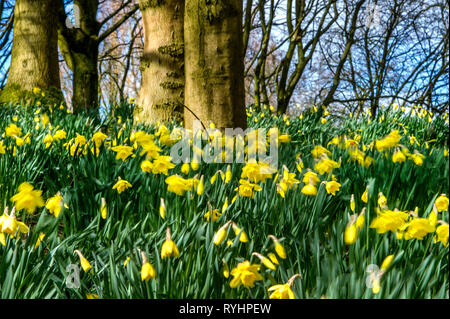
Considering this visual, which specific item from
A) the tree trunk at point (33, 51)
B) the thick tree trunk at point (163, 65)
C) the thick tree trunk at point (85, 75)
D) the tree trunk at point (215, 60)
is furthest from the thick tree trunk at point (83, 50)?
the tree trunk at point (215, 60)

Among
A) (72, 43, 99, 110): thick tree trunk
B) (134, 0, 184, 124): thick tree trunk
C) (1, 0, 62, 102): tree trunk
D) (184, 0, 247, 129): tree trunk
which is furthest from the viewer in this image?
(72, 43, 99, 110): thick tree trunk

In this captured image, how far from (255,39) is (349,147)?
1195 cm

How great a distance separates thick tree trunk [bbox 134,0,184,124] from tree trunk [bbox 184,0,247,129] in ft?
2.27

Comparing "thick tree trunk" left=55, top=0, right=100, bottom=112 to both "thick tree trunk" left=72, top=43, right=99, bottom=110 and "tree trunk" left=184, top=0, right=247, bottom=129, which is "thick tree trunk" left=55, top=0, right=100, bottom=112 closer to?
"thick tree trunk" left=72, top=43, right=99, bottom=110

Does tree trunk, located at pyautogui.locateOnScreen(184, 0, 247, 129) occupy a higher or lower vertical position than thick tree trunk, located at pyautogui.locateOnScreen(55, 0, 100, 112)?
lower

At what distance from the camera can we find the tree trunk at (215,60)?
2920 mm

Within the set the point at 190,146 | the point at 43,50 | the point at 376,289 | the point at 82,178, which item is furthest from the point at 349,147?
the point at 43,50

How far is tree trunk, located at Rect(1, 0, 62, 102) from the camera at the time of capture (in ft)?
18.3

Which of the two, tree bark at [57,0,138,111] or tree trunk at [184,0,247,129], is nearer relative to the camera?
tree trunk at [184,0,247,129]

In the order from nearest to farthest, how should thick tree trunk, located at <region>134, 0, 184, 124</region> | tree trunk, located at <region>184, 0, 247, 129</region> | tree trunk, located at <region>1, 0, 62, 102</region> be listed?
1. tree trunk, located at <region>184, 0, 247, 129</region>
2. thick tree trunk, located at <region>134, 0, 184, 124</region>
3. tree trunk, located at <region>1, 0, 62, 102</region>

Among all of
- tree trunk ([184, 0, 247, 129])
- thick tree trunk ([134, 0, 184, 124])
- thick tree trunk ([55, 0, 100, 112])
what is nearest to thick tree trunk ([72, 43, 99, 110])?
thick tree trunk ([55, 0, 100, 112])

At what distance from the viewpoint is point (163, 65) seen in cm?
376

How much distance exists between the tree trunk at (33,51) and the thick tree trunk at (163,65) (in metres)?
2.44

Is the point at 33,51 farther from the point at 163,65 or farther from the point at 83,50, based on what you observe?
the point at 163,65
